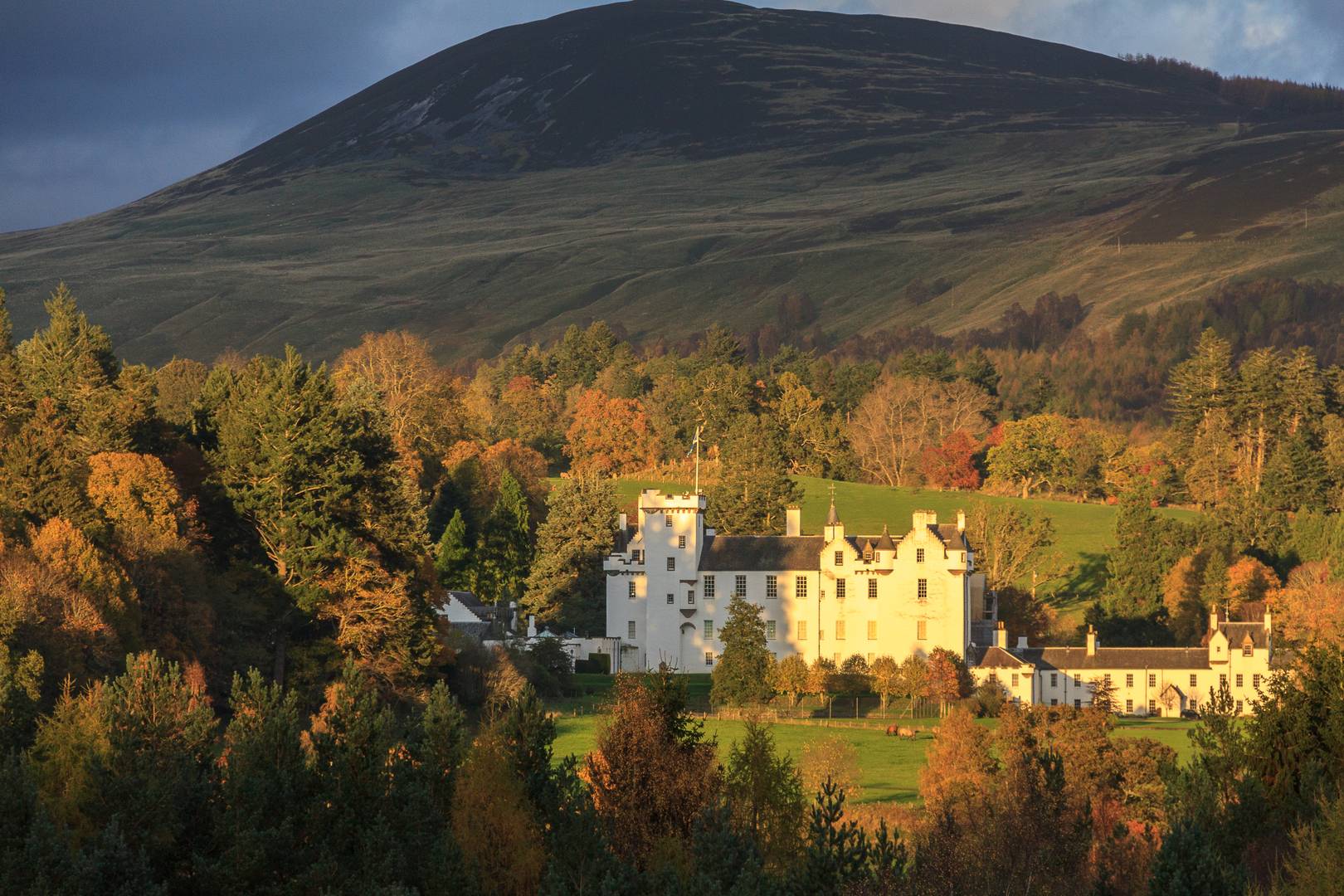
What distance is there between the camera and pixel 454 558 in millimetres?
101250

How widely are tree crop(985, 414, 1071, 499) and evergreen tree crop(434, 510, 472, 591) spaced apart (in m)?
48.2

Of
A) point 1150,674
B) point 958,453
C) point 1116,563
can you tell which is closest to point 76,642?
point 1150,674

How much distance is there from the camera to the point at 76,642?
2092 inches

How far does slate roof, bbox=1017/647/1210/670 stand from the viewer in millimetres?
91500

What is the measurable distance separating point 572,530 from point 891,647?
18000mm

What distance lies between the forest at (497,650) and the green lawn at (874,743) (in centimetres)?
226

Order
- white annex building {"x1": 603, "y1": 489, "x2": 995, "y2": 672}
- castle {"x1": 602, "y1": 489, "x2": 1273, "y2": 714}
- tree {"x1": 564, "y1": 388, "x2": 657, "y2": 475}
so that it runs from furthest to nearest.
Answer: tree {"x1": 564, "y1": 388, "x2": 657, "y2": 475}
white annex building {"x1": 603, "y1": 489, "x2": 995, "y2": 672}
castle {"x1": 602, "y1": 489, "x2": 1273, "y2": 714}

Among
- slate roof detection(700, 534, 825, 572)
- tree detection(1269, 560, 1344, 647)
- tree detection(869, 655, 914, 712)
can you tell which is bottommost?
tree detection(869, 655, 914, 712)

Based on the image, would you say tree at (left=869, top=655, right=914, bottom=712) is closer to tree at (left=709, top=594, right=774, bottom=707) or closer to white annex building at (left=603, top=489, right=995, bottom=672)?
tree at (left=709, top=594, right=774, bottom=707)

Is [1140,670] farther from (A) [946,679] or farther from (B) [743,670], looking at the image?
(B) [743,670]

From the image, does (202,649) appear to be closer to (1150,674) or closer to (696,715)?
(696,715)

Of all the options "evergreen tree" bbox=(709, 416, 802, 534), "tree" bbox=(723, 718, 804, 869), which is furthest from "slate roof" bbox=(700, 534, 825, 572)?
"tree" bbox=(723, 718, 804, 869)

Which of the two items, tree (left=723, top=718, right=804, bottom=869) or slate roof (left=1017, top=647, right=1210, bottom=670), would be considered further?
slate roof (left=1017, top=647, right=1210, bottom=670)

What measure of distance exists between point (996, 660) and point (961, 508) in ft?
96.9
